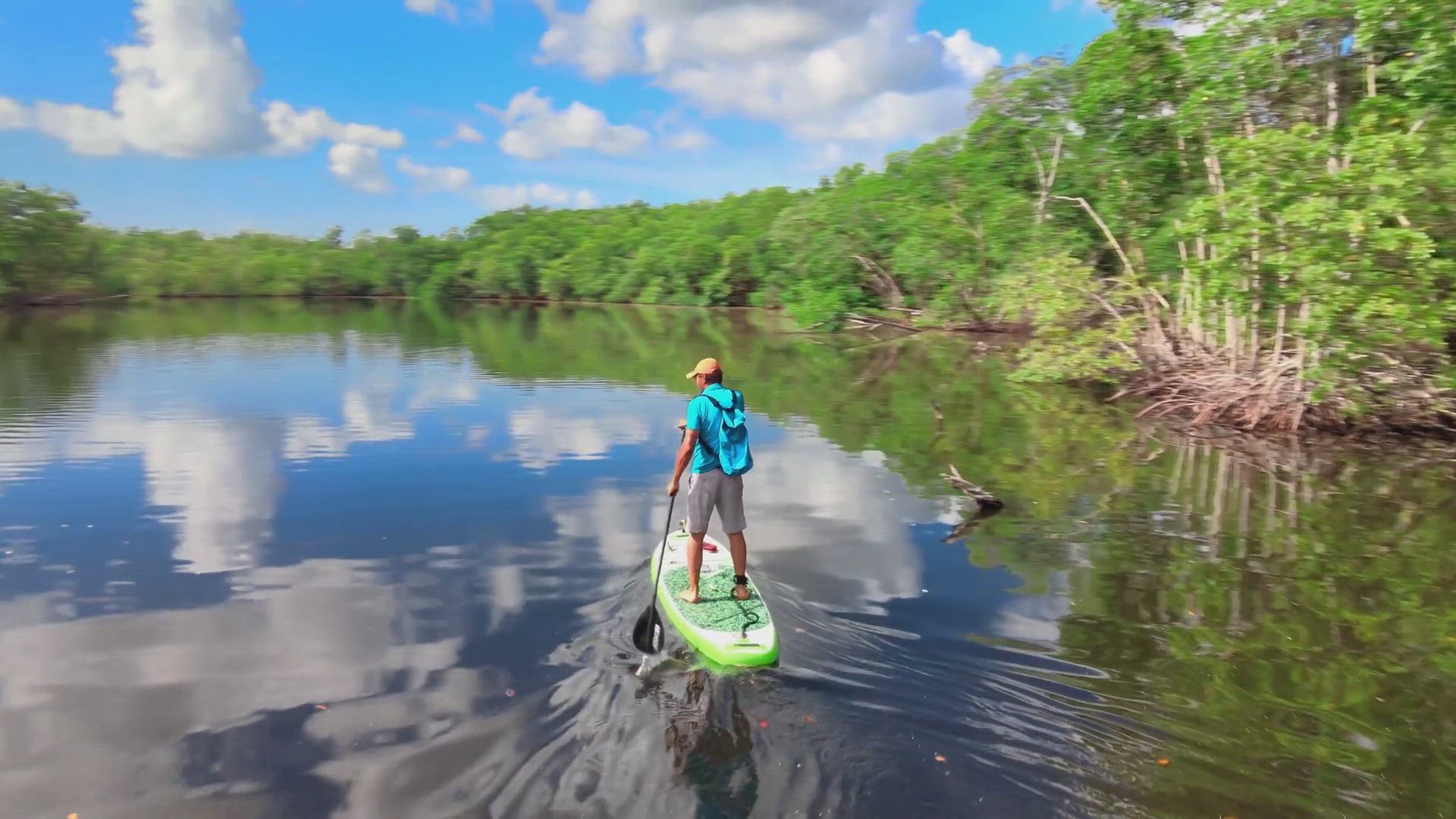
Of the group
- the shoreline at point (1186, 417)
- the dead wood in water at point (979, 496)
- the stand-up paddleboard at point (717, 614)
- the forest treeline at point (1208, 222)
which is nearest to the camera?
the stand-up paddleboard at point (717, 614)

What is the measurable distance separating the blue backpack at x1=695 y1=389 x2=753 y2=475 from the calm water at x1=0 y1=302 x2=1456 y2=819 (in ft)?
4.53

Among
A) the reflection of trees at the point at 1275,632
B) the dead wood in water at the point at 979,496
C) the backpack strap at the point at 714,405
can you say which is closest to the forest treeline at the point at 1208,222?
the reflection of trees at the point at 1275,632

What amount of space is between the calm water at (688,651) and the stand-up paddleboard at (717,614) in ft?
0.69

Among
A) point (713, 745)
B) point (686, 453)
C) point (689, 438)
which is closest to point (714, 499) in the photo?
point (686, 453)

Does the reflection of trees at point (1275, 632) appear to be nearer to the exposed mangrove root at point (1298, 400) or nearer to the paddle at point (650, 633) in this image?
the exposed mangrove root at point (1298, 400)

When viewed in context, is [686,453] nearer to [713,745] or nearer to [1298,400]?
[713,745]

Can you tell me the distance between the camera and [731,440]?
7172 mm

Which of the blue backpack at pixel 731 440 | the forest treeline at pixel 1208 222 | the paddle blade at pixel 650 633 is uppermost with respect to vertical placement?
the forest treeline at pixel 1208 222

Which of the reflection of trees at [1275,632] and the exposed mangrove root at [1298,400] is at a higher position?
the exposed mangrove root at [1298,400]

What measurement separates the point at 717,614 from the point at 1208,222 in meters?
12.3

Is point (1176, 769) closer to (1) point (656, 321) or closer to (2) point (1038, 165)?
(2) point (1038, 165)

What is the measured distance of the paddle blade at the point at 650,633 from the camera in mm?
6645

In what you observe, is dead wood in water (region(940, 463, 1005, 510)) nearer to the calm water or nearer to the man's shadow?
the calm water

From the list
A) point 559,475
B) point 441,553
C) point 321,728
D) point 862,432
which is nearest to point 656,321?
point 862,432
